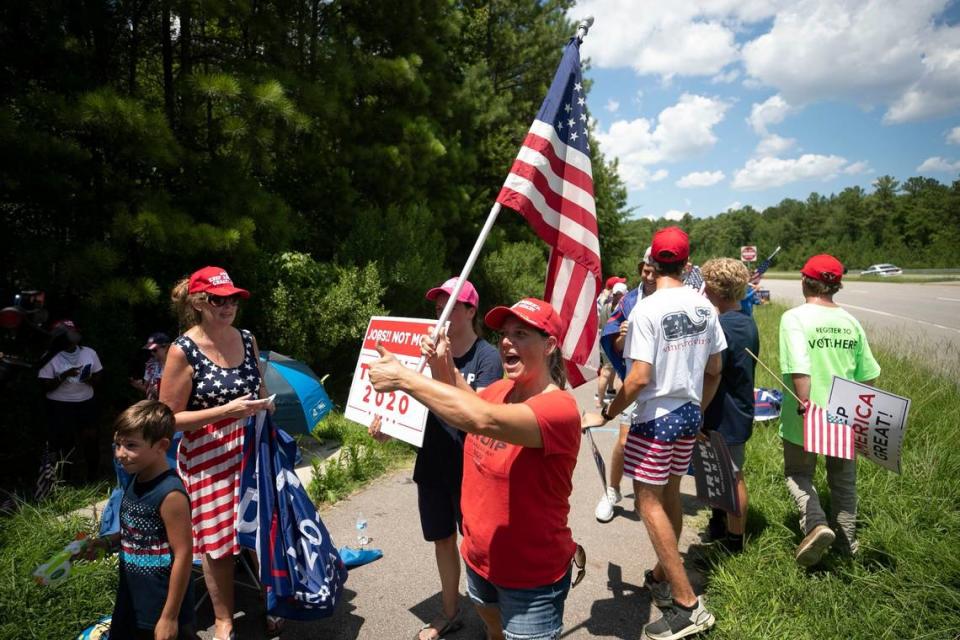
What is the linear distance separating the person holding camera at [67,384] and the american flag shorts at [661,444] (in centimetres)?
508

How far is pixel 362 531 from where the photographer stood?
432 centimetres

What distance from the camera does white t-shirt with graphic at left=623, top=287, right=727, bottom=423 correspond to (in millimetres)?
2850

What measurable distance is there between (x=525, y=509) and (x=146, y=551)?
1.65 m

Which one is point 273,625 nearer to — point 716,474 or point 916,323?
point 716,474

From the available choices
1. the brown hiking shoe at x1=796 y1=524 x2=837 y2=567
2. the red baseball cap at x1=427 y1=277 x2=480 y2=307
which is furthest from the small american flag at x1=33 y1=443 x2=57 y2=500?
the brown hiking shoe at x1=796 y1=524 x2=837 y2=567

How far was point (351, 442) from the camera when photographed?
6.17 m

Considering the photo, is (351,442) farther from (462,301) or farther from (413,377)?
(413,377)

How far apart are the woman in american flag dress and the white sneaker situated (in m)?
2.81

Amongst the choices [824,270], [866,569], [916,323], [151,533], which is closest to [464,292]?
[151,533]

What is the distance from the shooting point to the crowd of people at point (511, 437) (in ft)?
6.60

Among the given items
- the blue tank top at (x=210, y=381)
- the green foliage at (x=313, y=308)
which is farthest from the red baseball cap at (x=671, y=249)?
the green foliage at (x=313, y=308)

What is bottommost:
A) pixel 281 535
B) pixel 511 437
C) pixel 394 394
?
pixel 281 535

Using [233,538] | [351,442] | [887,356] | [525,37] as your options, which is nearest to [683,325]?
[233,538]

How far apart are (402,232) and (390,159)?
1.59 meters
